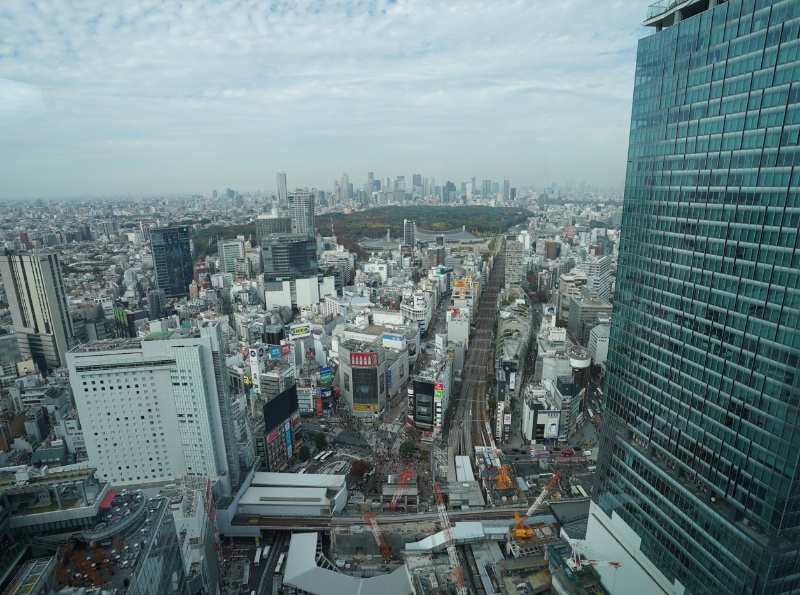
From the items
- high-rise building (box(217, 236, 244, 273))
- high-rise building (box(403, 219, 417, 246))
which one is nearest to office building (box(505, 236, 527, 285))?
high-rise building (box(403, 219, 417, 246))

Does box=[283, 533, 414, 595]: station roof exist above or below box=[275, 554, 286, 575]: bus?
above

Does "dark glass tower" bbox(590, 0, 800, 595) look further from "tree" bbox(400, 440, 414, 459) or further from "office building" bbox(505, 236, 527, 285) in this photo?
"office building" bbox(505, 236, 527, 285)

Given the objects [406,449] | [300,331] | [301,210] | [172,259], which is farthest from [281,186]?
[406,449]

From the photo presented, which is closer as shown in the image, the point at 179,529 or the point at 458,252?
the point at 179,529

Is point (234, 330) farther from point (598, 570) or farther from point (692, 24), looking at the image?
point (692, 24)

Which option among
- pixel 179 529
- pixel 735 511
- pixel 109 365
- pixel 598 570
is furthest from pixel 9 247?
pixel 735 511

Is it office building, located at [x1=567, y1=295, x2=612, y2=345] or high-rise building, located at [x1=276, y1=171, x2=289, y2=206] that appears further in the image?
high-rise building, located at [x1=276, y1=171, x2=289, y2=206]
